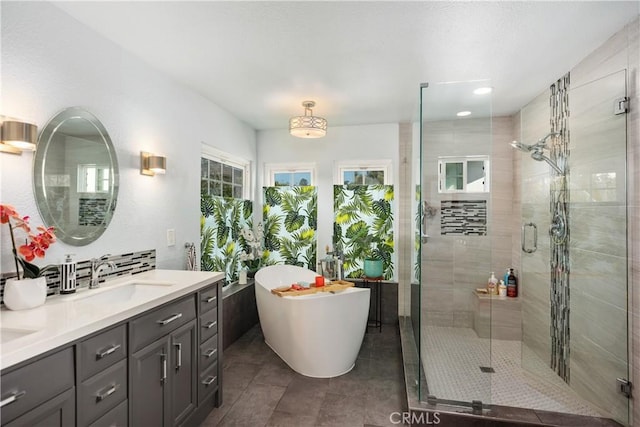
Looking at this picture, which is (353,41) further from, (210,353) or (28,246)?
(210,353)

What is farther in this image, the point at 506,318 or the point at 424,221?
the point at 506,318

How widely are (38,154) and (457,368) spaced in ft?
9.25

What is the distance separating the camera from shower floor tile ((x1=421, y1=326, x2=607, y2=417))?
7.39 ft

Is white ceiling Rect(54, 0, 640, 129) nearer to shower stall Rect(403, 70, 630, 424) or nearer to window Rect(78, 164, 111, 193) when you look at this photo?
shower stall Rect(403, 70, 630, 424)

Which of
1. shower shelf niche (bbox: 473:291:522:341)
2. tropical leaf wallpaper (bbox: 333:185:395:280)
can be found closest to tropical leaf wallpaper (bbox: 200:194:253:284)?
tropical leaf wallpaper (bbox: 333:185:395:280)

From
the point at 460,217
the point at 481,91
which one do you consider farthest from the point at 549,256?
the point at 481,91

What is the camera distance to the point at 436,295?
2.46 m

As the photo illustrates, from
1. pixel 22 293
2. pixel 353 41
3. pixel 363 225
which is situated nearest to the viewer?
pixel 22 293

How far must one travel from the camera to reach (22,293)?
5.03 feet

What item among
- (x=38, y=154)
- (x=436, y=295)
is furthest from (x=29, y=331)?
(x=436, y=295)

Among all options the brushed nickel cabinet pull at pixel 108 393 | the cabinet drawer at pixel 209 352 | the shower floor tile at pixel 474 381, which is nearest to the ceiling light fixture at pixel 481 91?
the shower floor tile at pixel 474 381

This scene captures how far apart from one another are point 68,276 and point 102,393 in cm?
73

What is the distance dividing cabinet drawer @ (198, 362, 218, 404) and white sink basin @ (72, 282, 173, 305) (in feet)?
2.11

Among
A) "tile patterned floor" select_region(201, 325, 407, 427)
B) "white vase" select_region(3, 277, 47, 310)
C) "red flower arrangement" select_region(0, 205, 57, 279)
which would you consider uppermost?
"red flower arrangement" select_region(0, 205, 57, 279)
